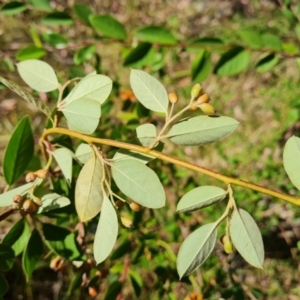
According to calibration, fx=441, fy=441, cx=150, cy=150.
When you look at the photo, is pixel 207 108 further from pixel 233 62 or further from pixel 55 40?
pixel 55 40

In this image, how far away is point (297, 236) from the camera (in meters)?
2.14

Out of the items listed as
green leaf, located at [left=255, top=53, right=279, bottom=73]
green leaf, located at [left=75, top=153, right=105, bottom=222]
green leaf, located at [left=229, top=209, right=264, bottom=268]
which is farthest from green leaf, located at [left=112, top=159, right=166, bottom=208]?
green leaf, located at [left=255, top=53, right=279, bottom=73]

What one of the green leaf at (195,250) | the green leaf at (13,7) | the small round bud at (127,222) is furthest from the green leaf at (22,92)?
the green leaf at (13,7)

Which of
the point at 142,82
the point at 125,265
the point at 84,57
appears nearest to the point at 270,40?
the point at 84,57

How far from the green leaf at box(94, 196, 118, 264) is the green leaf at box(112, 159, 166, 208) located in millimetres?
46

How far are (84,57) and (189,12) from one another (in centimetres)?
159

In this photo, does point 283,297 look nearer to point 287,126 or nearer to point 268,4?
point 287,126

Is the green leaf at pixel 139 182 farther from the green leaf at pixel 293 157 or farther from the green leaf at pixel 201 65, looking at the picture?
the green leaf at pixel 201 65

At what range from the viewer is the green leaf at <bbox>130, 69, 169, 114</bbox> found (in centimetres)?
80

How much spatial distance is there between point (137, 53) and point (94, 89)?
2.08 feet

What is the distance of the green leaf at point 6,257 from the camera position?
99 centimetres

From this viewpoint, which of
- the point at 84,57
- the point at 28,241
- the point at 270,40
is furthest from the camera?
the point at 84,57

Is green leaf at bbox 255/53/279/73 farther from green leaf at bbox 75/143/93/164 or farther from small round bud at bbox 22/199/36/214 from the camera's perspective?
small round bud at bbox 22/199/36/214

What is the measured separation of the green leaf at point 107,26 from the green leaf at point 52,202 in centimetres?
62
